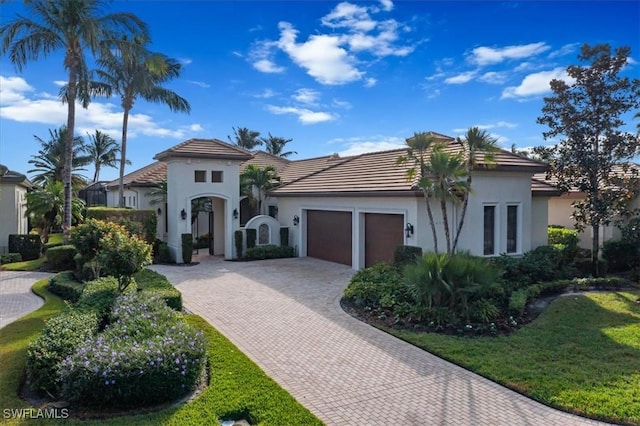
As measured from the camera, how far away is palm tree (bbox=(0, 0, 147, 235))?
17.0 meters

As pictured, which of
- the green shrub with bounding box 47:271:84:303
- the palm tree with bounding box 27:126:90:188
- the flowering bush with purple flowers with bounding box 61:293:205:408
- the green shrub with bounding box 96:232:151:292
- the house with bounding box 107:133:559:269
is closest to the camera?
the flowering bush with purple flowers with bounding box 61:293:205:408

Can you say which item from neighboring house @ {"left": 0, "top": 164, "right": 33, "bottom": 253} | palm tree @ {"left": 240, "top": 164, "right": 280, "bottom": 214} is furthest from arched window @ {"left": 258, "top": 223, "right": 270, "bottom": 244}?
neighboring house @ {"left": 0, "top": 164, "right": 33, "bottom": 253}

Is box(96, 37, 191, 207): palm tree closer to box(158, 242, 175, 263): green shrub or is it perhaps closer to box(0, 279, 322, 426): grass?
box(158, 242, 175, 263): green shrub

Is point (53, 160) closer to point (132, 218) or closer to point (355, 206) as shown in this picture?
point (132, 218)

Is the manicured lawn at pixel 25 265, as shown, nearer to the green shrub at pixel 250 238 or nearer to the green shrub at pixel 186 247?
the green shrub at pixel 186 247

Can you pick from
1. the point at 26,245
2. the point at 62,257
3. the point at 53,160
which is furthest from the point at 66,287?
the point at 53,160

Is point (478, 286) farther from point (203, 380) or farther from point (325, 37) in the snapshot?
point (325, 37)

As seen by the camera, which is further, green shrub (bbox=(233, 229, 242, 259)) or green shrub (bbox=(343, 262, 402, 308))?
green shrub (bbox=(233, 229, 242, 259))

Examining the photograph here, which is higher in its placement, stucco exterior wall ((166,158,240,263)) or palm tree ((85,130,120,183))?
palm tree ((85,130,120,183))

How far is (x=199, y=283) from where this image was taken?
49.8 ft

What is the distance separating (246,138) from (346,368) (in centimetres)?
5020

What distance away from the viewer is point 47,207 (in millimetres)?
21516

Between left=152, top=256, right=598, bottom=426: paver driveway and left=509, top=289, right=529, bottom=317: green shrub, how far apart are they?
12.0 feet

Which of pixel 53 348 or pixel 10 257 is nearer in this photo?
pixel 53 348
